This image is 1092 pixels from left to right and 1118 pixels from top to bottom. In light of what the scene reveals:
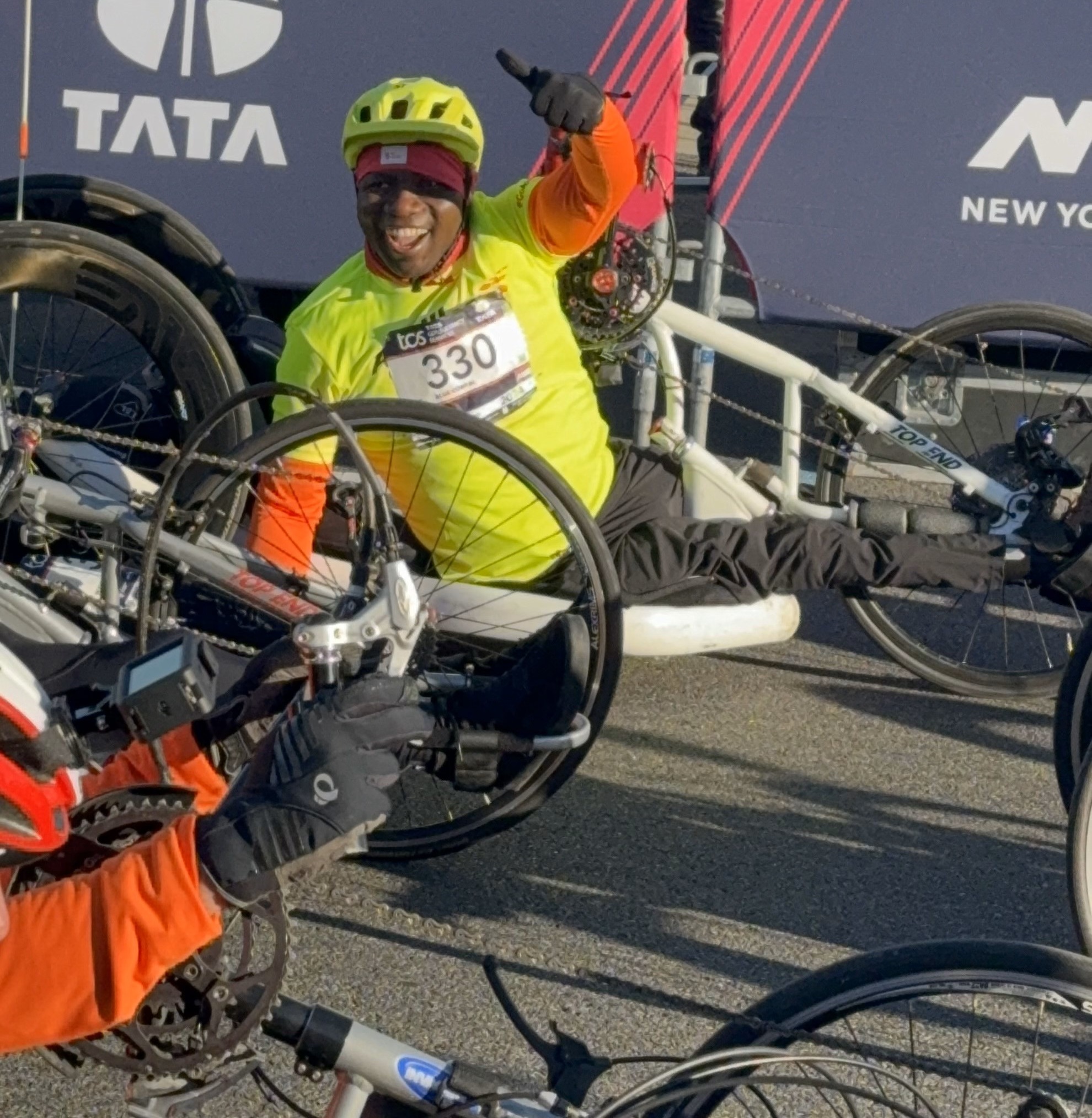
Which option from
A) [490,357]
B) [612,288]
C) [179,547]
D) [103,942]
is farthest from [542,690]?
[103,942]

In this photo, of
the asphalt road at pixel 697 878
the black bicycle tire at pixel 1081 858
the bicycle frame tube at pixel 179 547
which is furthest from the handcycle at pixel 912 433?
the black bicycle tire at pixel 1081 858

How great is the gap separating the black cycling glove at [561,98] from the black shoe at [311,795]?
219 centimetres

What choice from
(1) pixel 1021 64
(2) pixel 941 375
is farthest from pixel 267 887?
(1) pixel 1021 64

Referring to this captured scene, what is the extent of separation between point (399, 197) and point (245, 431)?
73 centimetres

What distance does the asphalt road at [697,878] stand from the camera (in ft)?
11.5

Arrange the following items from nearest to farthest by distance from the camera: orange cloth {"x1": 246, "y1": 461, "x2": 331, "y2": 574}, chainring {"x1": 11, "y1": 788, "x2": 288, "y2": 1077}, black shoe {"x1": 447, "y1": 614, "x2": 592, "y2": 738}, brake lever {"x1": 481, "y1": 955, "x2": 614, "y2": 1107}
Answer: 1. brake lever {"x1": 481, "y1": 955, "x2": 614, "y2": 1107}
2. chainring {"x1": 11, "y1": 788, "x2": 288, "y2": 1077}
3. black shoe {"x1": 447, "y1": 614, "x2": 592, "y2": 738}
4. orange cloth {"x1": 246, "y1": 461, "x2": 331, "y2": 574}

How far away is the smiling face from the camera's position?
169 inches

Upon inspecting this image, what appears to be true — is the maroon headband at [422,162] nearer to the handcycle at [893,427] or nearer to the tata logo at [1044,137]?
the handcycle at [893,427]

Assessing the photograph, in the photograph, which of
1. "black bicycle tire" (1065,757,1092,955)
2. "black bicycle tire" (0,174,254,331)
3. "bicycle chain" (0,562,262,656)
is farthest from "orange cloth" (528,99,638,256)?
"black bicycle tire" (1065,757,1092,955)

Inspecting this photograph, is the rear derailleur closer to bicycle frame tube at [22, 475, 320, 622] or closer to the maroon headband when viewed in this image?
the maroon headband

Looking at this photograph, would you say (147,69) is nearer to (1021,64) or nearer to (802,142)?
(802,142)

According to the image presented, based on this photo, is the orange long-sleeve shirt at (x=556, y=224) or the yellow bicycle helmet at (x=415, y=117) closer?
the orange long-sleeve shirt at (x=556, y=224)

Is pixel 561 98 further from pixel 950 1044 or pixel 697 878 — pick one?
pixel 950 1044

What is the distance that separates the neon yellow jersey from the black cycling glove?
0.39m
